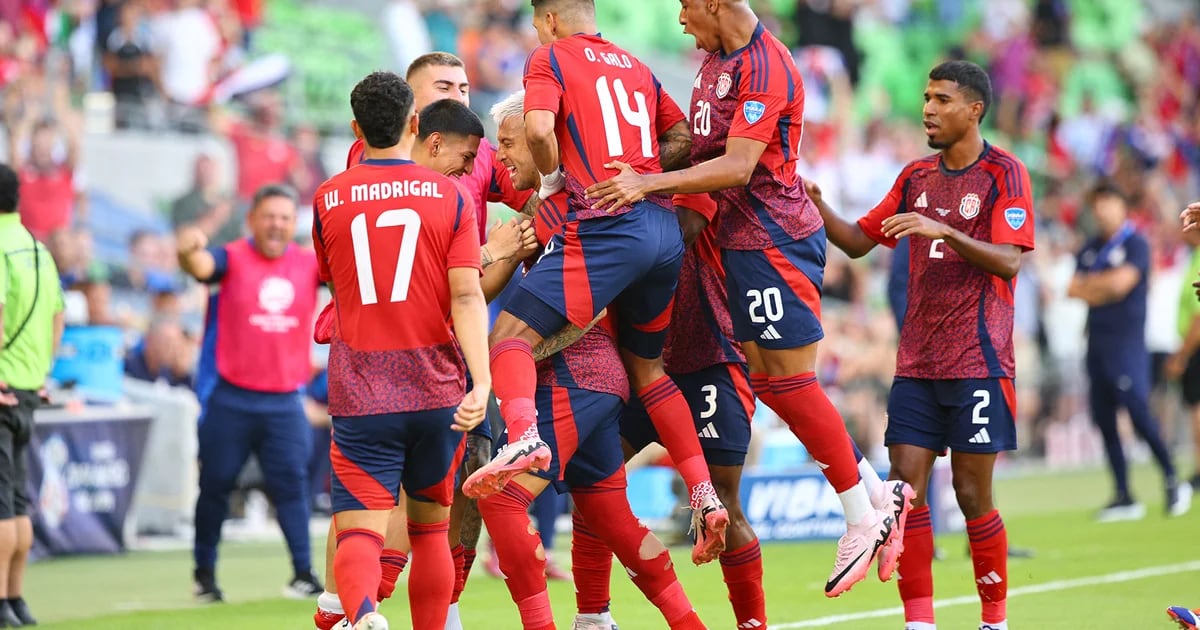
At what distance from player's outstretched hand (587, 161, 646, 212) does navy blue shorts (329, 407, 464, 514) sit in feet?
3.57

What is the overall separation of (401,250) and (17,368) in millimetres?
4110

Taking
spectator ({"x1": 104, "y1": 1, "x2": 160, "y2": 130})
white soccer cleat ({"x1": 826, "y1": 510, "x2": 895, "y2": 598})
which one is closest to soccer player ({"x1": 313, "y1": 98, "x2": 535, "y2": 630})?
white soccer cleat ({"x1": 826, "y1": 510, "x2": 895, "y2": 598})

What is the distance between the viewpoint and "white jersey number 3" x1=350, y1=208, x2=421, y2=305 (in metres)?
6.19

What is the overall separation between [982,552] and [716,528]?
66.6 inches

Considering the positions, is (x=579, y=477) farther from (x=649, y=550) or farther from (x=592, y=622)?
(x=592, y=622)

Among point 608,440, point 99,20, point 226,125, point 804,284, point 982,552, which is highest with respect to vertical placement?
point 99,20

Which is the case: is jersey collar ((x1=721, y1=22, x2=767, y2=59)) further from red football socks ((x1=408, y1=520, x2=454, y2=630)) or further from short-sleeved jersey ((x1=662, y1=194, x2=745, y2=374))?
red football socks ((x1=408, y1=520, x2=454, y2=630))

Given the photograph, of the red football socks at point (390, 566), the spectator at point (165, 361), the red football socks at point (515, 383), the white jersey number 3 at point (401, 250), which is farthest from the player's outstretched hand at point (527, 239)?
the spectator at point (165, 361)

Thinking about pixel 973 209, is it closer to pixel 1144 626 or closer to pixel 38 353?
pixel 1144 626

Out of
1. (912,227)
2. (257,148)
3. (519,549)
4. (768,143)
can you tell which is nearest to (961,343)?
(912,227)

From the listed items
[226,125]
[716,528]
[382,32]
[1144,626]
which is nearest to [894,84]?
[382,32]

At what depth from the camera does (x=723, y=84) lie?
23.3 feet

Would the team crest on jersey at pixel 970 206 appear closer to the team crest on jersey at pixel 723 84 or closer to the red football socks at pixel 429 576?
the team crest on jersey at pixel 723 84

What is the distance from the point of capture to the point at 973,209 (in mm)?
7820
